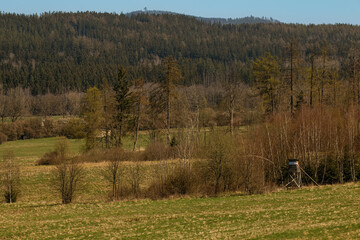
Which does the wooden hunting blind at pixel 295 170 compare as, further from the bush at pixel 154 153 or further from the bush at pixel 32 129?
the bush at pixel 32 129

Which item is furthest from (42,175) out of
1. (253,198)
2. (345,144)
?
(345,144)

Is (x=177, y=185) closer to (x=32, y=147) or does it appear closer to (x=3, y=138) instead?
(x=32, y=147)

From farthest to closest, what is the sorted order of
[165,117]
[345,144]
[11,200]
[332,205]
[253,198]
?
[165,117] < [345,144] < [11,200] < [253,198] < [332,205]

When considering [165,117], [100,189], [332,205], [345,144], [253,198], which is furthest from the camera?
[165,117]

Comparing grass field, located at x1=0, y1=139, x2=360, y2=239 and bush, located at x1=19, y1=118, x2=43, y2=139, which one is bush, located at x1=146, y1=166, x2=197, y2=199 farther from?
bush, located at x1=19, y1=118, x2=43, y2=139

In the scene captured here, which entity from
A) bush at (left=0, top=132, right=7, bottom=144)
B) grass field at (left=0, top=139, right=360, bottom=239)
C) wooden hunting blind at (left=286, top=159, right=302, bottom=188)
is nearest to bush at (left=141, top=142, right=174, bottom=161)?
wooden hunting blind at (left=286, top=159, right=302, bottom=188)

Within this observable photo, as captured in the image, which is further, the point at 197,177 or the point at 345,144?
the point at 345,144

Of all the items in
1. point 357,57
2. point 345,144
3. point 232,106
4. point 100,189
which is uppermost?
point 357,57

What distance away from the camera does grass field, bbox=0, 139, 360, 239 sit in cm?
1741

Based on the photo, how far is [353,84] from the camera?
169ft

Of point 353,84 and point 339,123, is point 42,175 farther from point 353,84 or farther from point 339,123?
point 353,84

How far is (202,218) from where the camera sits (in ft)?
72.4

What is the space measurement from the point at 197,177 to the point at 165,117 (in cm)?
2514

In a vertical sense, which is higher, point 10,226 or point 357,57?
point 357,57
